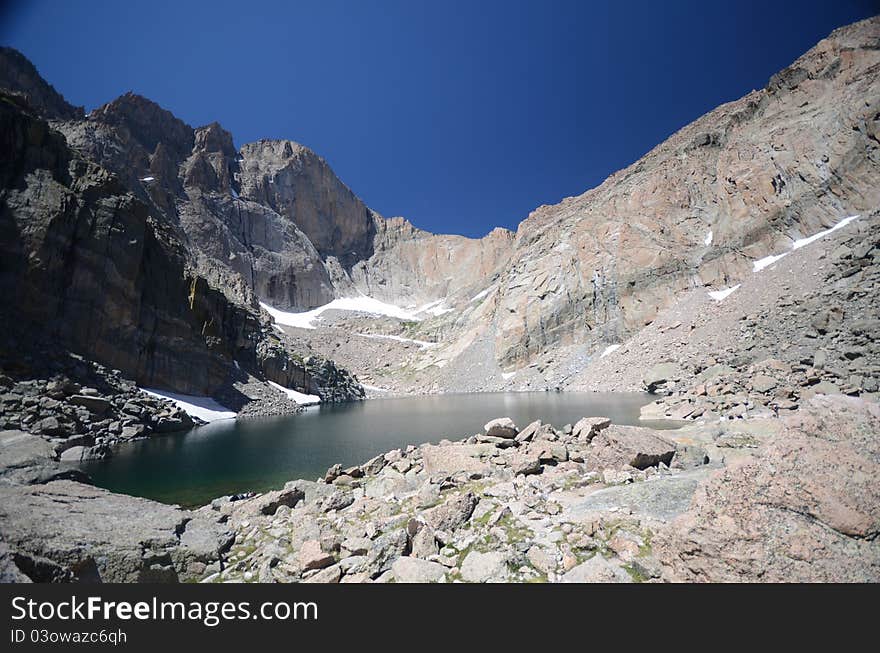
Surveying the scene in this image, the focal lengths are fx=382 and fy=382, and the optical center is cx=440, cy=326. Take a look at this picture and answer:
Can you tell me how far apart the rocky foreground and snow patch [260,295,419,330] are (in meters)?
143

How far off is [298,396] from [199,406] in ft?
67.1

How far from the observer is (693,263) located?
61.0 metres

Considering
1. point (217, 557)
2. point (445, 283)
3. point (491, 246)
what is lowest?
point (217, 557)

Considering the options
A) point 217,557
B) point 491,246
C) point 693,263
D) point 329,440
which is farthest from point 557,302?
point 491,246

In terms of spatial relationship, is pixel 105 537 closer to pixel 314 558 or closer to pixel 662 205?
pixel 314 558

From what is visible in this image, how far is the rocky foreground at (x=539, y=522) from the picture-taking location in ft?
13.6

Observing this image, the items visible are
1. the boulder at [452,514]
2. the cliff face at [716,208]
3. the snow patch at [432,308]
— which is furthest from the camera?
the snow patch at [432,308]

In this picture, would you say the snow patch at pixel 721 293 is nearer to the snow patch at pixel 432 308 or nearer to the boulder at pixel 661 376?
the boulder at pixel 661 376

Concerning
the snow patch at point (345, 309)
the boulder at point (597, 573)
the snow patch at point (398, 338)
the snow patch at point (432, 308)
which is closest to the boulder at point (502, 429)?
the boulder at point (597, 573)

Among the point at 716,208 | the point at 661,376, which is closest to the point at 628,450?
the point at 661,376

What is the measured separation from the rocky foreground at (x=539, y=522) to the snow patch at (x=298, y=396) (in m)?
52.8

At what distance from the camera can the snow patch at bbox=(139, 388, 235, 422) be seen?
138 ft
